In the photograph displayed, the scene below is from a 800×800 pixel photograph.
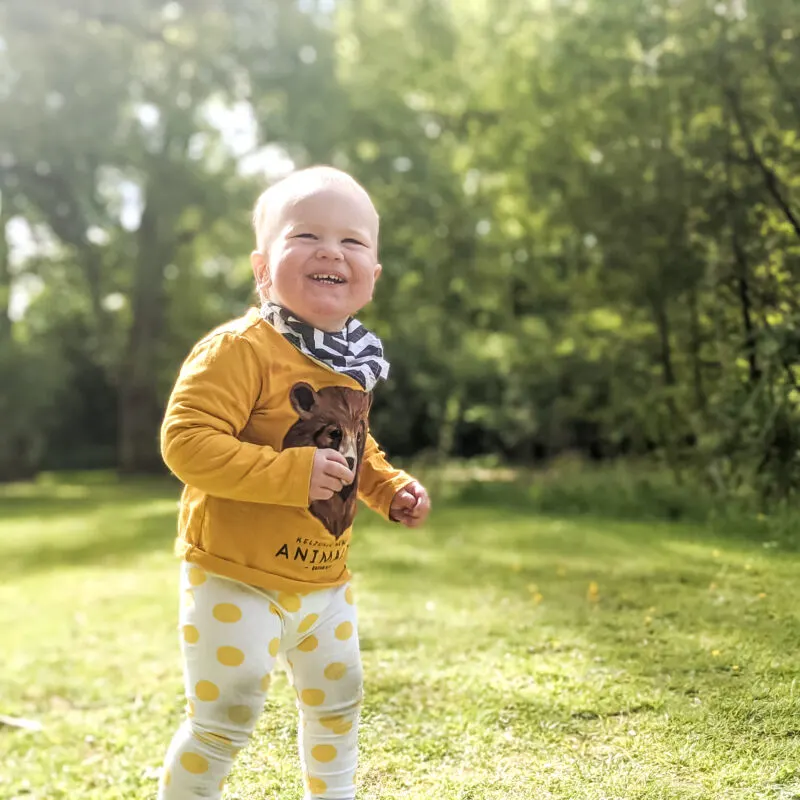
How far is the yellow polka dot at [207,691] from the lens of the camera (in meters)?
1.72

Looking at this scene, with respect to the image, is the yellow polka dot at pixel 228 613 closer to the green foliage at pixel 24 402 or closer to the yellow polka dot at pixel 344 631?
the yellow polka dot at pixel 344 631

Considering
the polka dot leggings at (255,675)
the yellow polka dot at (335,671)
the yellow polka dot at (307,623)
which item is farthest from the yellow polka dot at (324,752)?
the yellow polka dot at (307,623)

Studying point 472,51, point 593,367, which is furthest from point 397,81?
point 593,367

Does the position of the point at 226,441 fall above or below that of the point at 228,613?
above

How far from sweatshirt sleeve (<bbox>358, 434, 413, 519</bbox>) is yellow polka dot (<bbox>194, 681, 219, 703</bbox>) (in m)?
0.51

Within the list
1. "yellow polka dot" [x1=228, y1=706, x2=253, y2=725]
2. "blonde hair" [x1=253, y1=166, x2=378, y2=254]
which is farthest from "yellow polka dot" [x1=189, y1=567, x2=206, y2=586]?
"blonde hair" [x1=253, y1=166, x2=378, y2=254]

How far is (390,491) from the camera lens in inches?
78.2

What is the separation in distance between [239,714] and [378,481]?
0.56m

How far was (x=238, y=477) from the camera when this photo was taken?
1644mm

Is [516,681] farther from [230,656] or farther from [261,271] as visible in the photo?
[261,271]

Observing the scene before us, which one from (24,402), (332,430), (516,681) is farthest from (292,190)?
(24,402)

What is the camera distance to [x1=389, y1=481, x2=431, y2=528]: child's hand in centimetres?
193

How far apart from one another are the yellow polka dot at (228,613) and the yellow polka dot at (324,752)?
0.35m

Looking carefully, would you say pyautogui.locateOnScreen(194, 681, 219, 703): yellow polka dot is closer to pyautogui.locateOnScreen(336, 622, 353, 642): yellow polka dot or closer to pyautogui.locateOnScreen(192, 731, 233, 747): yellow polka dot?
pyautogui.locateOnScreen(192, 731, 233, 747): yellow polka dot
